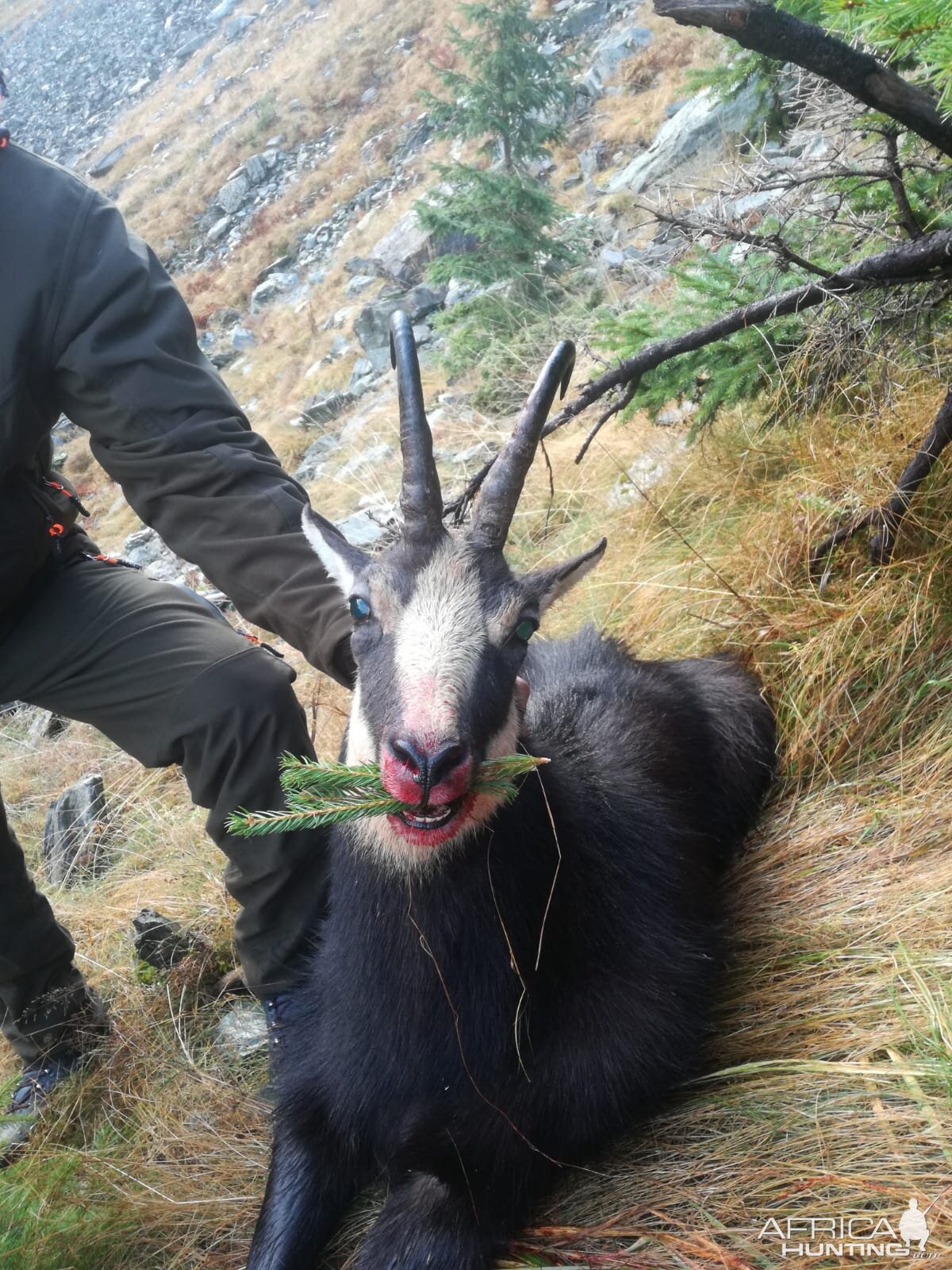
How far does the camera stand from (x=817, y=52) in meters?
2.96

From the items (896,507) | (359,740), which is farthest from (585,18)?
(359,740)

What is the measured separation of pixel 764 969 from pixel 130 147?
42751mm

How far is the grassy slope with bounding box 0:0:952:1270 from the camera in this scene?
2445 millimetres

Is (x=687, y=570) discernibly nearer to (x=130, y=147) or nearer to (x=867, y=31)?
(x=867, y=31)

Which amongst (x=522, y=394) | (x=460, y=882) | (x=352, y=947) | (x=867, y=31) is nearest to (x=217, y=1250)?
(x=352, y=947)

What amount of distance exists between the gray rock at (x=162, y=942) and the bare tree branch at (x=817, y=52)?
4046 millimetres

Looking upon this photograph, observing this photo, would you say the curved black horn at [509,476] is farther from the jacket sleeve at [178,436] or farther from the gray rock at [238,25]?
the gray rock at [238,25]

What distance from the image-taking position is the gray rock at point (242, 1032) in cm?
381

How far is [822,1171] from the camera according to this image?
230cm

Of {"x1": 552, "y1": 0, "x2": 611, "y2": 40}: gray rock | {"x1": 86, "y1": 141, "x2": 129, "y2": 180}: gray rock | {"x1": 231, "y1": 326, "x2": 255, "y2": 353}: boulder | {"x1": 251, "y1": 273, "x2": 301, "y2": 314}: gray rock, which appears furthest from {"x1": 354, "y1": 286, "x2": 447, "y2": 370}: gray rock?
{"x1": 86, "y1": 141, "x2": 129, "y2": 180}: gray rock

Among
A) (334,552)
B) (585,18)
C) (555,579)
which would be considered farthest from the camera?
(585,18)

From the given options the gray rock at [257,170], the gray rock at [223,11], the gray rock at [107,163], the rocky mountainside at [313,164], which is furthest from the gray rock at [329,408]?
the gray rock at [223,11]

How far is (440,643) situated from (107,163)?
4302 cm

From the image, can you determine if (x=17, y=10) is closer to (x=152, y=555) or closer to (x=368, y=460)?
(x=152, y=555)
